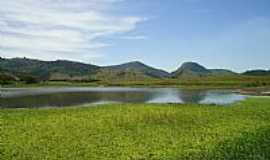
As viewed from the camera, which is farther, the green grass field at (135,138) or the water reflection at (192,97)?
the water reflection at (192,97)

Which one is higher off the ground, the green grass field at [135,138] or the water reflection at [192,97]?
the water reflection at [192,97]

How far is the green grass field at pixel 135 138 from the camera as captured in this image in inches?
779

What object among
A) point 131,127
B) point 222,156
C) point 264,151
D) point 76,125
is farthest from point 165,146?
point 76,125

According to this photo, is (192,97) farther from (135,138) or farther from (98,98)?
(135,138)

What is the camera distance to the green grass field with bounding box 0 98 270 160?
19.8 meters

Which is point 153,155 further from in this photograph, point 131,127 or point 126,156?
point 131,127

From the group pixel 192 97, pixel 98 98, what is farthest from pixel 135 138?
pixel 192 97

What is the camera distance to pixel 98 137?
24.9 m

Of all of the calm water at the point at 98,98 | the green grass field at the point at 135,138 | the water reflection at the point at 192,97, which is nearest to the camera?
the green grass field at the point at 135,138

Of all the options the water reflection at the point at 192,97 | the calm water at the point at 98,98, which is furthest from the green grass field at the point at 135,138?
the water reflection at the point at 192,97

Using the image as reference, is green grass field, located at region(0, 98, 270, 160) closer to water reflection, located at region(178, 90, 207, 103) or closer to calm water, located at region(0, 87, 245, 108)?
calm water, located at region(0, 87, 245, 108)

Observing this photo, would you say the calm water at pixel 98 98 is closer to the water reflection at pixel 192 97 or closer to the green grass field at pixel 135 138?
the water reflection at pixel 192 97

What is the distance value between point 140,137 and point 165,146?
10.6ft

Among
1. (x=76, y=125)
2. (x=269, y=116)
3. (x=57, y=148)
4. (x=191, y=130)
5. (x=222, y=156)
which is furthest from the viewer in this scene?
(x=269, y=116)
